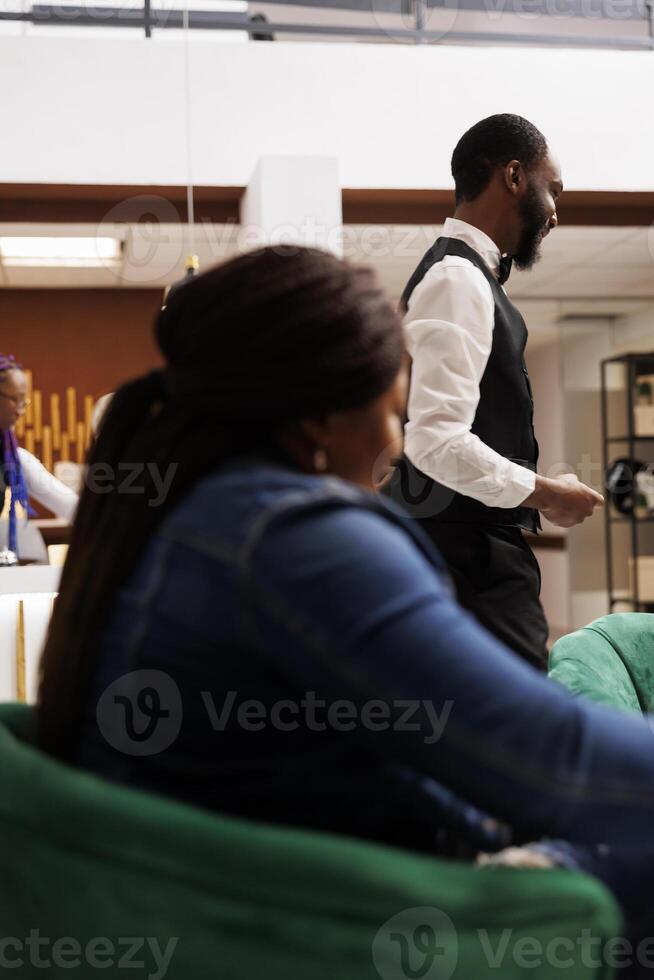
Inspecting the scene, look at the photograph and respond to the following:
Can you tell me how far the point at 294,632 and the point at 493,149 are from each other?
136 cm

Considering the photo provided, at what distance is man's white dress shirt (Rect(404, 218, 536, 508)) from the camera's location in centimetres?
159

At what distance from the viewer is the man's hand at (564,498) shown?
1.58m

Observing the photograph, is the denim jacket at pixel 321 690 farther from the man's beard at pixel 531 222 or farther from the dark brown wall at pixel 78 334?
the dark brown wall at pixel 78 334

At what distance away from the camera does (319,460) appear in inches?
32.6

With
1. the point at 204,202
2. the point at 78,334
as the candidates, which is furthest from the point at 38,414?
the point at 204,202

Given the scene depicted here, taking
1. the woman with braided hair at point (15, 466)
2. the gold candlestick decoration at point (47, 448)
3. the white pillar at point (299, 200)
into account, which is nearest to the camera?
the woman with braided hair at point (15, 466)

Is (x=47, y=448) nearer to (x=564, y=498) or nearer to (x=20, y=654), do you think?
(x=20, y=654)

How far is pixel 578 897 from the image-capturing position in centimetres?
62

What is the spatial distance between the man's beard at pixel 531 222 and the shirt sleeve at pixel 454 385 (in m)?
0.17

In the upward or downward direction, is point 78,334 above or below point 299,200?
below

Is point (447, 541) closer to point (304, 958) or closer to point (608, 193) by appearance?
point (304, 958)

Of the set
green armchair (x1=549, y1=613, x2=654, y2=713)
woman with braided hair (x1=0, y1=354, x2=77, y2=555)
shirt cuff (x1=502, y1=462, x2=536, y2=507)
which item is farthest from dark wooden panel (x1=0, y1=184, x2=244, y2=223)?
green armchair (x1=549, y1=613, x2=654, y2=713)

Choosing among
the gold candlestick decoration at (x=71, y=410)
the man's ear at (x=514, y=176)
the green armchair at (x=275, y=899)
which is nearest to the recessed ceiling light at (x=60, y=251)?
the gold candlestick decoration at (x=71, y=410)

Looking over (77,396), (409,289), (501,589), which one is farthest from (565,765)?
(77,396)
